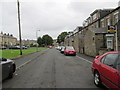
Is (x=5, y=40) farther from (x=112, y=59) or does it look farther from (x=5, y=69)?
(x=112, y=59)

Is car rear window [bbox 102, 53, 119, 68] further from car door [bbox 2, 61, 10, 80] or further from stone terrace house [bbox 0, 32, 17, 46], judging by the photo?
stone terrace house [bbox 0, 32, 17, 46]

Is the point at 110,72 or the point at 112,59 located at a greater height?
the point at 112,59

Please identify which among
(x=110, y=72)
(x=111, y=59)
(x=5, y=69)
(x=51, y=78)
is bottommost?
(x=51, y=78)

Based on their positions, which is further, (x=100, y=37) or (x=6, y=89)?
(x=100, y=37)

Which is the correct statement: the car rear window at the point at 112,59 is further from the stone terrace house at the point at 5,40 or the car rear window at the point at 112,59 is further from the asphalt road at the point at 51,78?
the stone terrace house at the point at 5,40

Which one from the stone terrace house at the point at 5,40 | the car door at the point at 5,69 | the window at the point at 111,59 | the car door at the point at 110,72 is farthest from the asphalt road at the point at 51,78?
the stone terrace house at the point at 5,40

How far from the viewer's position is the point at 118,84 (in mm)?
3023

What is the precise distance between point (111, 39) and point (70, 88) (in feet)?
54.3

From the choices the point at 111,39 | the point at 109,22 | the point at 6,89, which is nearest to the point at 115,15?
the point at 109,22

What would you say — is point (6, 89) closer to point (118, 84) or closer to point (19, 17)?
point (118, 84)

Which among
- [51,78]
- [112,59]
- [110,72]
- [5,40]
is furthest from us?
[5,40]

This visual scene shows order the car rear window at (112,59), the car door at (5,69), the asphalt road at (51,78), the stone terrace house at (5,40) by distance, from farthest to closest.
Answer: the stone terrace house at (5,40), the car door at (5,69), the asphalt road at (51,78), the car rear window at (112,59)

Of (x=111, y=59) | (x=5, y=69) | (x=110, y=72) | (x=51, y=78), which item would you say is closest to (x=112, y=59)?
(x=111, y=59)

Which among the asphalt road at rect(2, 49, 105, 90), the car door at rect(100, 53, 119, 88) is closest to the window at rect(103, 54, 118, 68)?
the car door at rect(100, 53, 119, 88)
